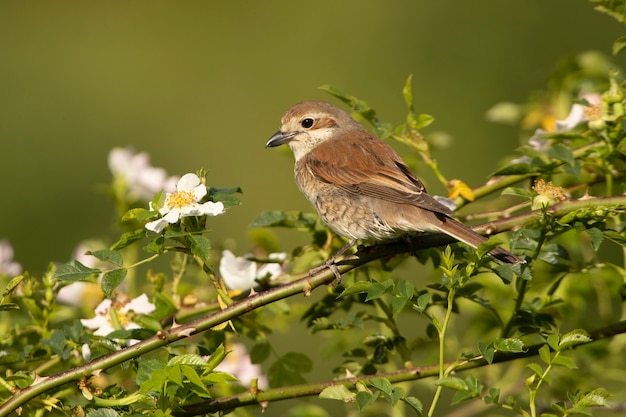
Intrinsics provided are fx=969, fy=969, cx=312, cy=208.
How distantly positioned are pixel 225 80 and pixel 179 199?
8313mm

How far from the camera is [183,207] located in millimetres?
2338

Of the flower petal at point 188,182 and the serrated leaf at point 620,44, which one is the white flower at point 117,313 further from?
the serrated leaf at point 620,44

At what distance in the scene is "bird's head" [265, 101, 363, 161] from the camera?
166 inches

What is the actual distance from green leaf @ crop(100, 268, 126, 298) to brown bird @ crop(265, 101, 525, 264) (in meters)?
0.77

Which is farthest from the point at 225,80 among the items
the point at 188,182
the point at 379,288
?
the point at 379,288

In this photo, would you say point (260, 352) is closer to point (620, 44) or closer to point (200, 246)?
point (200, 246)

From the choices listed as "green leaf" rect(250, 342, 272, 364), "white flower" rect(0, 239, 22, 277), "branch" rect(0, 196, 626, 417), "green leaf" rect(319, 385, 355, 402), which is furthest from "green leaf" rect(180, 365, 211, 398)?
"white flower" rect(0, 239, 22, 277)

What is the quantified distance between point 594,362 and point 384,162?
3.49ft

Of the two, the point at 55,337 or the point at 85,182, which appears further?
the point at 85,182

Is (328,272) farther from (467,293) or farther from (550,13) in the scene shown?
(550,13)

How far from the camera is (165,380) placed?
6.70 ft

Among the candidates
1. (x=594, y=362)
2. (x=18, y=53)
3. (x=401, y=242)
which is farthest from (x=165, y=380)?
(x=18, y=53)

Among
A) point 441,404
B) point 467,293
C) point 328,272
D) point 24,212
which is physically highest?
point 328,272

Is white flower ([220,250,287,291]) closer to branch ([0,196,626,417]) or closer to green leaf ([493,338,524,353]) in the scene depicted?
branch ([0,196,626,417])
